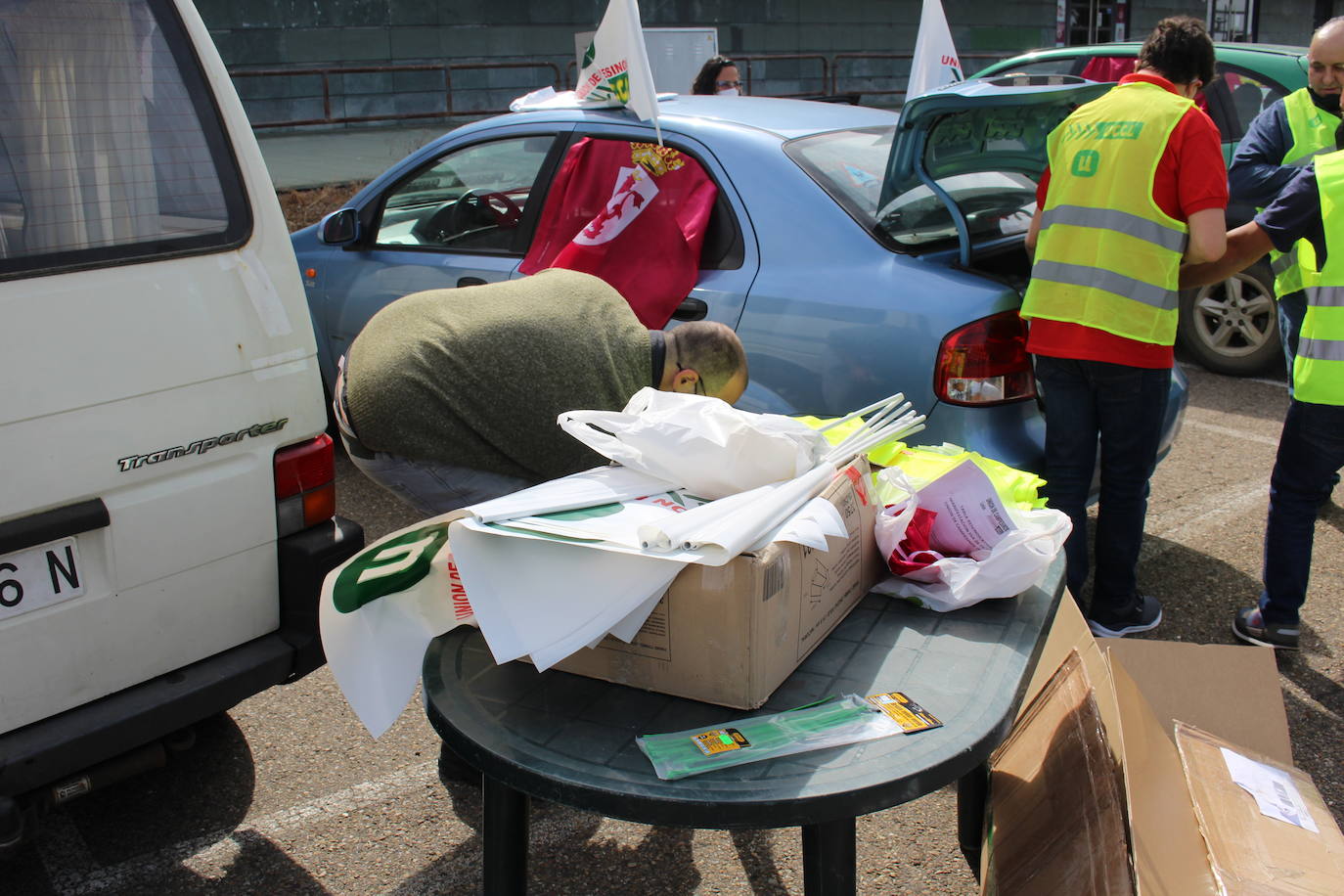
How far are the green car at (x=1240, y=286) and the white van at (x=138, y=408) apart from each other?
4576 millimetres

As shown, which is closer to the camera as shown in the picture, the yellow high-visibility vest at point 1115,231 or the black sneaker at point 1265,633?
the yellow high-visibility vest at point 1115,231

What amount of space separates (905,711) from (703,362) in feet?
3.81

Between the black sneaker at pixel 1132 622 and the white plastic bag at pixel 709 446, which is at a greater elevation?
the white plastic bag at pixel 709 446

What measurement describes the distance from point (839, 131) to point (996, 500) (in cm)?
225

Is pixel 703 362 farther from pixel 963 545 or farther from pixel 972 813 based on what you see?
pixel 972 813

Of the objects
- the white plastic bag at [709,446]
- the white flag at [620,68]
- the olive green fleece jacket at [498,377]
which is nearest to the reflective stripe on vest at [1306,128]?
the white flag at [620,68]

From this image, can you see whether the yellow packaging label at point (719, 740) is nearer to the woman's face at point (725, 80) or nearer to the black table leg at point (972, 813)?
the black table leg at point (972, 813)

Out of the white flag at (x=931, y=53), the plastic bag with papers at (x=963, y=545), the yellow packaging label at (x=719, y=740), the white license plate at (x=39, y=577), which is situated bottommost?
the yellow packaging label at (x=719, y=740)

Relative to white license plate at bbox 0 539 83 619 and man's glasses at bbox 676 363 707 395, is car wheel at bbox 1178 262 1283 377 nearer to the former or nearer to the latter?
man's glasses at bbox 676 363 707 395

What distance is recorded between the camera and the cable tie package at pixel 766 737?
1570mm

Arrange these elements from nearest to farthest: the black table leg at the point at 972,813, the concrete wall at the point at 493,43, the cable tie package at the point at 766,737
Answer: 1. the cable tie package at the point at 766,737
2. the black table leg at the point at 972,813
3. the concrete wall at the point at 493,43

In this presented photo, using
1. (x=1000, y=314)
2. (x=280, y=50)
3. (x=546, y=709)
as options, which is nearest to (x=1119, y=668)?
(x=546, y=709)

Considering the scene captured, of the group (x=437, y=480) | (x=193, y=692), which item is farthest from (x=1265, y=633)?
(x=193, y=692)

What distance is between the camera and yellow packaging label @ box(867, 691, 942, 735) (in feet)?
5.40
